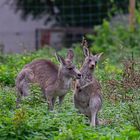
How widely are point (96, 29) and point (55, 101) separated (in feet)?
32.4

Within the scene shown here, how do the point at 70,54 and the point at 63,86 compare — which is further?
the point at 70,54

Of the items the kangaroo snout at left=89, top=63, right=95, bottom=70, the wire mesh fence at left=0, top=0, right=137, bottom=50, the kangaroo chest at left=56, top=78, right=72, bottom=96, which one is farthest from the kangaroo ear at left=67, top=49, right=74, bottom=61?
the wire mesh fence at left=0, top=0, right=137, bottom=50

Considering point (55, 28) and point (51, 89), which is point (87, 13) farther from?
point (51, 89)

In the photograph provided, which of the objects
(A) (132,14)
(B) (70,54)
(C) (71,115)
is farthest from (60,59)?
(A) (132,14)

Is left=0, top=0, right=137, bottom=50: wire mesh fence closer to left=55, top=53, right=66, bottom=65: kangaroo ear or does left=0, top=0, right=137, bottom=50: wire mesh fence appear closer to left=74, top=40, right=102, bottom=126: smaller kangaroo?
left=55, top=53, right=66, bottom=65: kangaroo ear

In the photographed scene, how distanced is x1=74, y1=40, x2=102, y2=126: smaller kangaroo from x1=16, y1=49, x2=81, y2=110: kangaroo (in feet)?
1.21

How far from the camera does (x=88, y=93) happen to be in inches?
407

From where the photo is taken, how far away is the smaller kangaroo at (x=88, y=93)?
33.5 feet

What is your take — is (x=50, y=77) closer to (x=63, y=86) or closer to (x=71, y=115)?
Result: (x=63, y=86)

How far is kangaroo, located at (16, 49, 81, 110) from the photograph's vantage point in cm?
1105

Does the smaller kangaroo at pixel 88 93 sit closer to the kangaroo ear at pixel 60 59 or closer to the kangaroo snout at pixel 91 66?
the kangaroo snout at pixel 91 66

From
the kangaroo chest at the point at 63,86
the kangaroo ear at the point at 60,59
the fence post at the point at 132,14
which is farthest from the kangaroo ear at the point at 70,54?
the fence post at the point at 132,14

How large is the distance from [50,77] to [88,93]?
1032 mm

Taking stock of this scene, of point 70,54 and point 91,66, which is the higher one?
point 70,54
